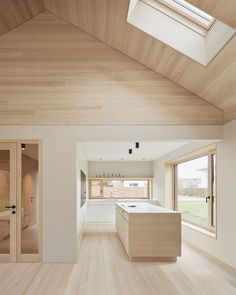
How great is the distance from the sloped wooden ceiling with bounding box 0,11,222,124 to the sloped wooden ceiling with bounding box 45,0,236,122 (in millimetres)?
223

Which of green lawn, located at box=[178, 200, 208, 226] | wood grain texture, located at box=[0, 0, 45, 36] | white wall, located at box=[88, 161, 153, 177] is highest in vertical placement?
wood grain texture, located at box=[0, 0, 45, 36]

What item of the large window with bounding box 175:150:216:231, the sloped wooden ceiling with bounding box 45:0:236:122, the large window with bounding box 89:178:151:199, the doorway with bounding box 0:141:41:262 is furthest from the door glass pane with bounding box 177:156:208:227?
the doorway with bounding box 0:141:41:262

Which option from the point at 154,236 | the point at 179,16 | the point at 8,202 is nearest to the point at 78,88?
the point at 179,16

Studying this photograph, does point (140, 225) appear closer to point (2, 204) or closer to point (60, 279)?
point (60, 279)

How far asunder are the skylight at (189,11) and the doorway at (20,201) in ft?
9.52

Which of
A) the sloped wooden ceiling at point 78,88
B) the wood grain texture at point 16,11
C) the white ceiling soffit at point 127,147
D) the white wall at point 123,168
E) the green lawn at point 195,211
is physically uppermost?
the wood grain texture at point 16,11

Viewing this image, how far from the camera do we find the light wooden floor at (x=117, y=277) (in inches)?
150

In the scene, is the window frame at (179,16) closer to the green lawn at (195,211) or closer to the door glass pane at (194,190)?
the door glass pane at (194,190)

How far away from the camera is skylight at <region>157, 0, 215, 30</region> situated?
402 centimetres

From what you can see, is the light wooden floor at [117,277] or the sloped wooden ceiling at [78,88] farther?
the sloped wooden ceiling at [78,88]

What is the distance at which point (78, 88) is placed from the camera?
5.28m

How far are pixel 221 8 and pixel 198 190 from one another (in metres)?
4.58

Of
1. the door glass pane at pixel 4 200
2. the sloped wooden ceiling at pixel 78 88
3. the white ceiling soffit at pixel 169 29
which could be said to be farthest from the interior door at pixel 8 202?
the white ceiling soffit at pixel 169 29

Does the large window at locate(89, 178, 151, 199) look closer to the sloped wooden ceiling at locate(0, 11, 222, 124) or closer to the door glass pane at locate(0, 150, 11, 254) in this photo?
the door glass pane at locate(0, 150, 11, 254)
